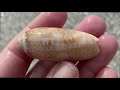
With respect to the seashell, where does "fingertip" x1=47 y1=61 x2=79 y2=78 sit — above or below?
below

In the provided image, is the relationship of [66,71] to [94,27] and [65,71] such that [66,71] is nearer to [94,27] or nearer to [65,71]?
[65,71]

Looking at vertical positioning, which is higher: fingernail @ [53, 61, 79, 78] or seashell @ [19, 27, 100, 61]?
seashell @ [19, 27, 100, 61]

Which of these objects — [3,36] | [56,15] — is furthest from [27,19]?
[56,15]

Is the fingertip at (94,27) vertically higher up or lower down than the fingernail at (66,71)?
higher up

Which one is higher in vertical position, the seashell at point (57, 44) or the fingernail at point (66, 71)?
the seashell at point (57, 44)

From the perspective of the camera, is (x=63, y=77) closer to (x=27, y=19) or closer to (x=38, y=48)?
(x=38, y=48)
